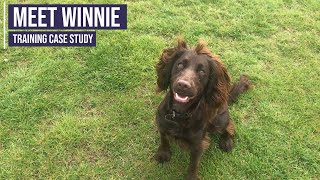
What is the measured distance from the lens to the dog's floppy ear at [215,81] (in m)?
3.22

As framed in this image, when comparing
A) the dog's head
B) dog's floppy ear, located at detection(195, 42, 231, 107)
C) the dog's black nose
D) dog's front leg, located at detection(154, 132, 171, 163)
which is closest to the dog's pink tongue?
the dog's head

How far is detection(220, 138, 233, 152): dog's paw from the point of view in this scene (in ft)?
13.4

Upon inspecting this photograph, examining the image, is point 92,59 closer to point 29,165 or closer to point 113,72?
point 113,72

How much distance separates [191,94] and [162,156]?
1.13 meters

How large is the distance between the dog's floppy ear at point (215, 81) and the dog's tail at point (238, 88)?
3.59ft

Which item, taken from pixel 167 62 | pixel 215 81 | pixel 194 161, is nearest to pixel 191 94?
pixel 215 81

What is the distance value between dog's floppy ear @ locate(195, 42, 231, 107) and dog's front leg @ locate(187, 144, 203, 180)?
19.8 inches

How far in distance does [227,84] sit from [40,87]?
8.10 ft

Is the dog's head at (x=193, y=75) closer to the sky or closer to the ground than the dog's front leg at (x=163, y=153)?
closer to the sky

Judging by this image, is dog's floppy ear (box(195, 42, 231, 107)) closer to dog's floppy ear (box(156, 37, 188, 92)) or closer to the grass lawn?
dog's floppy ear (box(156, 37, 188, 92))

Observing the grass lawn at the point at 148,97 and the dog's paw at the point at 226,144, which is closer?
the grass lawn at the point at 148,97

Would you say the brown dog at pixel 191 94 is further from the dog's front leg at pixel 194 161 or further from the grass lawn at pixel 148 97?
the grass lawn at pixel 148 97

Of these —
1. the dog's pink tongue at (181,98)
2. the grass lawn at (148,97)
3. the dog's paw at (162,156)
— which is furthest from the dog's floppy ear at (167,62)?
the grass lawn at (148,97)

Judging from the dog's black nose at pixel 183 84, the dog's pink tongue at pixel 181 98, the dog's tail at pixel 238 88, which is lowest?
the dog's tail at pixel 238 88
